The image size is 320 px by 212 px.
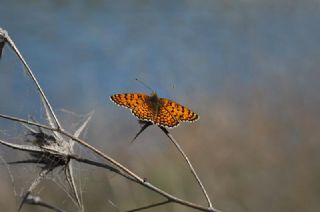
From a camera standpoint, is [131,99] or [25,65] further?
[131,99]

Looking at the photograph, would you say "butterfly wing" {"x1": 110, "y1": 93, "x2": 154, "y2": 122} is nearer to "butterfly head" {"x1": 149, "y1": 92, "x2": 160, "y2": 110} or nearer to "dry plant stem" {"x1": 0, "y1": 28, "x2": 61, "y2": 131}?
"butterfly head" {"x1": 149, "y1": 92, "x2": 160, "y2": 110}

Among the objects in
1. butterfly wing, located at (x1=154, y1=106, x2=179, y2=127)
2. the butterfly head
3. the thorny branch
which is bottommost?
the thorny branch

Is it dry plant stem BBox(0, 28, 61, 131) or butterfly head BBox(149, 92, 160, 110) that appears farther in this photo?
butterfly head BBox(149, 92, 160, 110)

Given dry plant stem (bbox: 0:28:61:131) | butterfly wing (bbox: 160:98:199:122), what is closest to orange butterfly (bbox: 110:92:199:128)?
butterfly wing (bbox: 160:98:199:122)

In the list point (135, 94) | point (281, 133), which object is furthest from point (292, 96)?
point (135, 94)

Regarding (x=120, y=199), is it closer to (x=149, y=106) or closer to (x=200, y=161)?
(x=200, y=161)

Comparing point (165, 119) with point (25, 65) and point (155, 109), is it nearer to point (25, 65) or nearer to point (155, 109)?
point (155, 109)

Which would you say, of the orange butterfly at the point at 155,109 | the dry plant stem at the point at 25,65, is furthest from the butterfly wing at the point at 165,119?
the dry plant stem at the point at 25,65

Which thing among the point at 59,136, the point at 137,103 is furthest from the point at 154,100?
the point at 59,136
